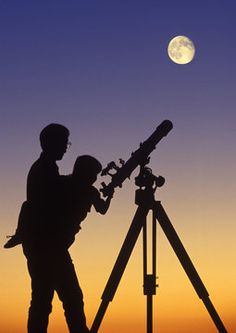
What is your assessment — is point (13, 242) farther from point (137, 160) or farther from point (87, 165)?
point (137, 160)

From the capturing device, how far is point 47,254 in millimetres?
4164

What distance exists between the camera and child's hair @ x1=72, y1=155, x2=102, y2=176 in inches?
167

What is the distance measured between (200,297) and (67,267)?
1571 mm

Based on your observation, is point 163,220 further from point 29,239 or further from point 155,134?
point 29,239

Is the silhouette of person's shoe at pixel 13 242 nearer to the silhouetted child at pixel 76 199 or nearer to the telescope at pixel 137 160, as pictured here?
the silhouetted child at pixel 76 199

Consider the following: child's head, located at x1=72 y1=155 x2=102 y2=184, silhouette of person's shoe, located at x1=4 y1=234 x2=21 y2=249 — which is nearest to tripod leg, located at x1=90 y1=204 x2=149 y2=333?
child's head, located at x1=72 y1=155 x2=102 y2=184

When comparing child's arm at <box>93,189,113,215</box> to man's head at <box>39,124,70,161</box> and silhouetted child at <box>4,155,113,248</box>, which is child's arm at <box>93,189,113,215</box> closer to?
silhouetted child at <box>4,155,113,248</box>

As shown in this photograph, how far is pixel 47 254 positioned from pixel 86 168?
998mm

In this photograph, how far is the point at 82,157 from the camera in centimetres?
429

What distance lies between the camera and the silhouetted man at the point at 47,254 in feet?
13.7

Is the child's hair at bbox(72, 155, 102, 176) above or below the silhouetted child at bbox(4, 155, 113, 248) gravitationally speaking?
above

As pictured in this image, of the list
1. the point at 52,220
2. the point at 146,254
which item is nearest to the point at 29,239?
the point at 52,220

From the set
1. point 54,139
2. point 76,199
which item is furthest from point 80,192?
point 54,139

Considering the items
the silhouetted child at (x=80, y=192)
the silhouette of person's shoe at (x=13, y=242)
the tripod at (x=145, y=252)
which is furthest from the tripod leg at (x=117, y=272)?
the silhouette of person's shoe at (x=13, y=242)
